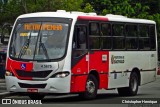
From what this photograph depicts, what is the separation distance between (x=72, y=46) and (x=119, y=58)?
375cm

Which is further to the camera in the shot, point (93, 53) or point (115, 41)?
point (115, 41)

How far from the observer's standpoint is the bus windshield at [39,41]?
16.8 meters

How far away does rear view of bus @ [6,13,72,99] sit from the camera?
16578 mm

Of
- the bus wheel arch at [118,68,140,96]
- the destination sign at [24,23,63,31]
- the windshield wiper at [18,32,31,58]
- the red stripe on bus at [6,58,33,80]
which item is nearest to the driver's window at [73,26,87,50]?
the destination sign at [24,23,63,31]

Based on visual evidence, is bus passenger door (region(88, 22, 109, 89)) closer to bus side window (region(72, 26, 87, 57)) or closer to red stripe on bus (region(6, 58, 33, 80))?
bus side window (region(72, 26, 87, 57))

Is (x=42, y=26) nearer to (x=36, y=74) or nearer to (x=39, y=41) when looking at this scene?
(x=39, y=41)

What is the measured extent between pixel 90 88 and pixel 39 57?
7.82ft

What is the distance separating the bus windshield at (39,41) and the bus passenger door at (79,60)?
1.61 ft

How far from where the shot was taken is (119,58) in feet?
66.7

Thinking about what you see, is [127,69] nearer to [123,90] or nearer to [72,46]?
[123,90]

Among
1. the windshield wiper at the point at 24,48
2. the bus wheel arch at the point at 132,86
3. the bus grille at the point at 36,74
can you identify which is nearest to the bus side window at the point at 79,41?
the bus grille at the point at 36,74

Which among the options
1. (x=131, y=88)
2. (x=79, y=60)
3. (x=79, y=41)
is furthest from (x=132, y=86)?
(x=79, y=41)

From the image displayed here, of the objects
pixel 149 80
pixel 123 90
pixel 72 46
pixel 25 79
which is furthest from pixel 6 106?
pixel 149 80

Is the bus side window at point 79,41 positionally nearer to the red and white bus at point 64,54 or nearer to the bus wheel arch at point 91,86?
the red and white bus at point 64,54
